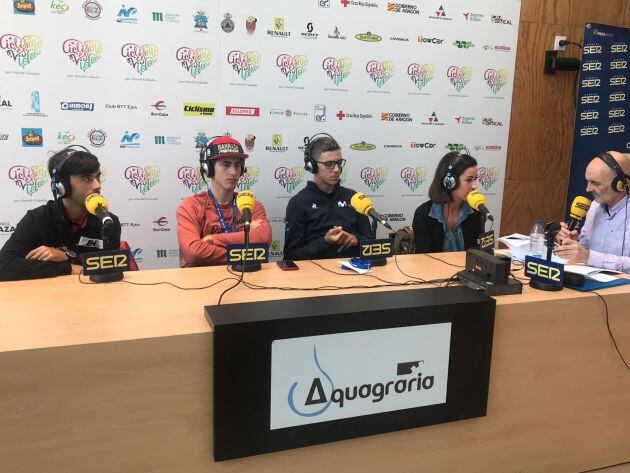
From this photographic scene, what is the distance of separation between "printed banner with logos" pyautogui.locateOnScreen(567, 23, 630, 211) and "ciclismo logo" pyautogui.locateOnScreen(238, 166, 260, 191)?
2631mm

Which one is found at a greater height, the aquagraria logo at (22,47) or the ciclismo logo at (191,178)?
the aquagraria logo at (22,47)

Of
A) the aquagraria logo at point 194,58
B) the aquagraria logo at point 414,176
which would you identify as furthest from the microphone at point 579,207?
the aquagraria logo at point 194,58

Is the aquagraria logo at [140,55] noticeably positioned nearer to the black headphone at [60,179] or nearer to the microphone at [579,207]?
the black headphone at [60,179]

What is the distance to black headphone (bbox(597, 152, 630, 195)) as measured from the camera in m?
2.53

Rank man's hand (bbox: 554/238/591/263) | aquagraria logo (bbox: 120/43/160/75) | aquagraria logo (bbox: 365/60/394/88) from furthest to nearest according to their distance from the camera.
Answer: aquagraria logo (bbox: 365/60/394/88) → aquagraria logo (bbox: 120/43/160/75) → man's hand (bbox: 554/238/591/263)

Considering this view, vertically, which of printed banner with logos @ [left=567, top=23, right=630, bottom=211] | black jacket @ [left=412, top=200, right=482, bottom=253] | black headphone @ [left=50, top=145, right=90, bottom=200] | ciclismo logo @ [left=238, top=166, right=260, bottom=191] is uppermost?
printed banner with logos @ [left=567, top=23, right=630, bottom=211]

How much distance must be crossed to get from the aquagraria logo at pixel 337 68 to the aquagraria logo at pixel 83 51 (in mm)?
1438

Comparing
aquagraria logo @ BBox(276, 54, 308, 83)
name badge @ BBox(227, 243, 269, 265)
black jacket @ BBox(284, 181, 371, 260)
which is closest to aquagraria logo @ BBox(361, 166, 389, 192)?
black jacket @ BBox(284, 181, 371, 260)

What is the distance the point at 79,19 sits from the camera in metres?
3.12

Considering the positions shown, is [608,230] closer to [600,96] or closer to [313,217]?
[313,217]

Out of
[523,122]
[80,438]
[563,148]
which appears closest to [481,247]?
[80,438]

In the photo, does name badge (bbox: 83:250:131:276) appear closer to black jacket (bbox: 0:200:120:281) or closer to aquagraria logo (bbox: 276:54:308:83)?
black jacket (bbox: 0:200:120:281)

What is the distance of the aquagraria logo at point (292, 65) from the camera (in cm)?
357

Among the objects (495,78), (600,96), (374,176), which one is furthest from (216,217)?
(600,96)
